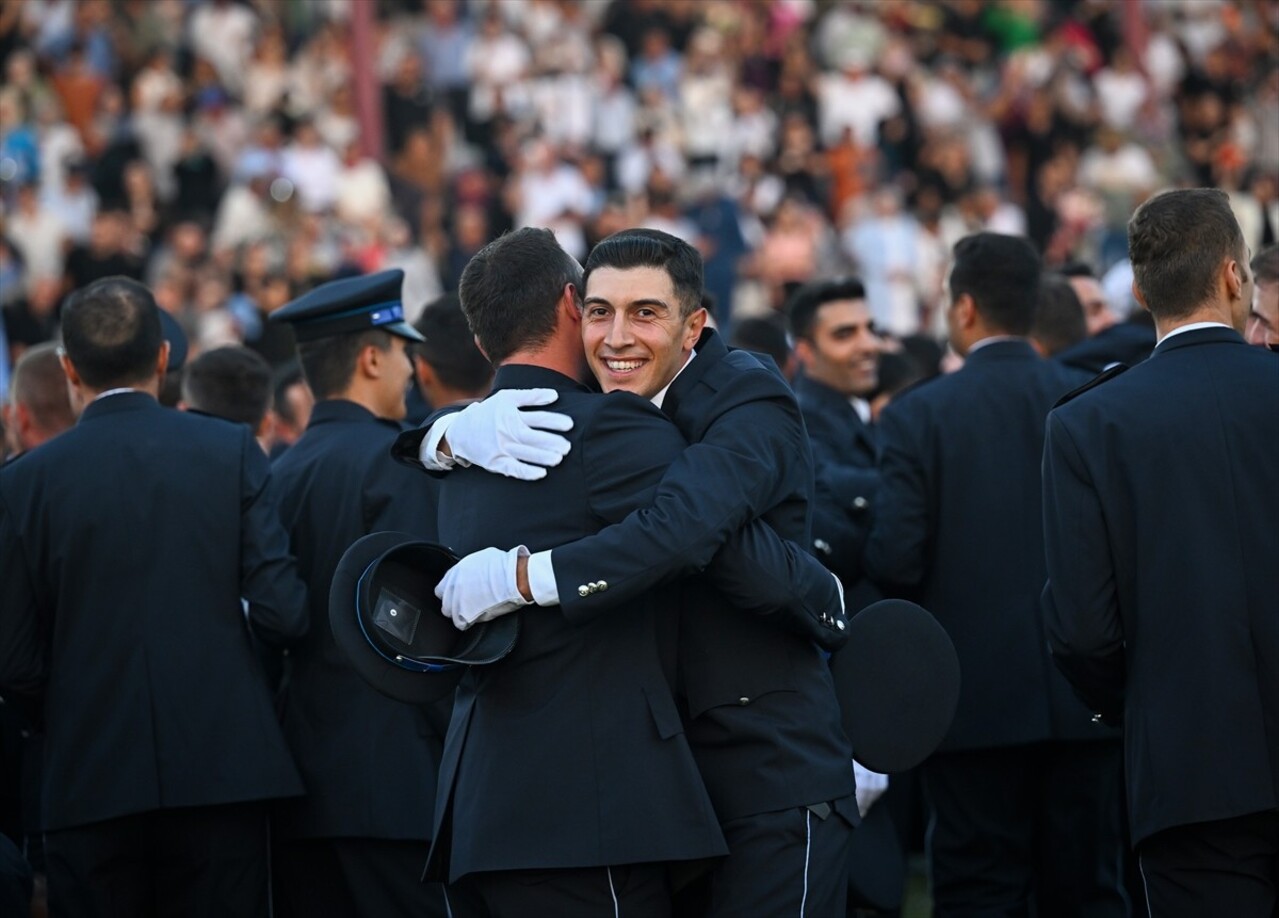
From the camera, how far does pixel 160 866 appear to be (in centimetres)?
474

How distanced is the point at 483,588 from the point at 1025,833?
2.38 meters

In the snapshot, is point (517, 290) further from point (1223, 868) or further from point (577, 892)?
point (1223, 868)

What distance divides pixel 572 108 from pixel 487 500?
46.1ft

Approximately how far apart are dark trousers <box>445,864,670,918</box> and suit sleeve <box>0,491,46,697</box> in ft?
5.16

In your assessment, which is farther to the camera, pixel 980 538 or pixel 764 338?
pixel 764 338

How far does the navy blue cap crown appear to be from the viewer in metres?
5.11

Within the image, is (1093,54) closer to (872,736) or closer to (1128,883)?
(1128,883)

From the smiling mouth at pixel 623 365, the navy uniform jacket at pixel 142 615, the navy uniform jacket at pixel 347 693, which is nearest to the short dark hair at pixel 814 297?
the navy uniform jacket at pixel 347 693

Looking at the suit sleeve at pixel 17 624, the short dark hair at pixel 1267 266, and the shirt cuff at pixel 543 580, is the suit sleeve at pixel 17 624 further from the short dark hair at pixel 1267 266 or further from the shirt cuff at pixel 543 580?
the short dark hair at pixel 1267 266

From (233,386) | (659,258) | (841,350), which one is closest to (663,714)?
(659,258)

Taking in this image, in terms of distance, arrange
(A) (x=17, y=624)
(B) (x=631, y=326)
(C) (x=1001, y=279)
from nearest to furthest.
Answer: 1. (B) (x=631, y=326)
2. (A) (x=17, y=624)
3. (C) (x=1001, y=279)

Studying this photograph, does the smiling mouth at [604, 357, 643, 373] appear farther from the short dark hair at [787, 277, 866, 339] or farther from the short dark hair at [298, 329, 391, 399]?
the short dark hair at [787, 277, 866, 339]

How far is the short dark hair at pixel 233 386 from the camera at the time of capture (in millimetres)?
5805

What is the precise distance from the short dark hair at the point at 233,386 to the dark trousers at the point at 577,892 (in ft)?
8.19
